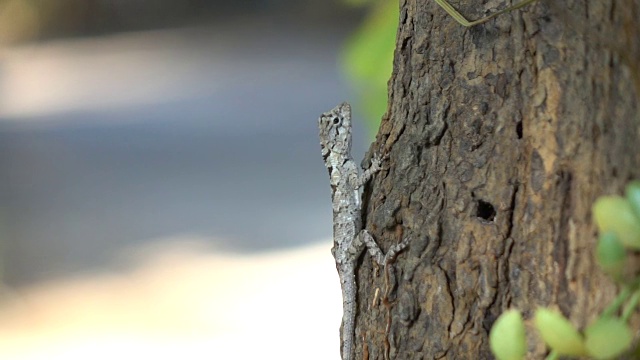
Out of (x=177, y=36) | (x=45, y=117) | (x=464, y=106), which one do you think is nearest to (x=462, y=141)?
(x=464, y=106)

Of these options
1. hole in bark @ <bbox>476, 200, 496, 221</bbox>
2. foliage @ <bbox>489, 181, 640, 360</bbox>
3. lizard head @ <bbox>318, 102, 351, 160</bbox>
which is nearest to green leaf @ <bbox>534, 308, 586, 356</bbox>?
foliage @ <bbox>489, 181, 640, 360</bbox>

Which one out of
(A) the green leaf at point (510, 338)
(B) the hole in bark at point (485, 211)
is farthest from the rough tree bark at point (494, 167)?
(A) the green leaf at point (510, 338)

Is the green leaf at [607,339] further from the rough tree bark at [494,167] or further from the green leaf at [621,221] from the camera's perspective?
the rough tree bark at [494,167]

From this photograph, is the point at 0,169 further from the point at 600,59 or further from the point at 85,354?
the point at 600,59

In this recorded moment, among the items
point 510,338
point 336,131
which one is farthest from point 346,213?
point 510,338

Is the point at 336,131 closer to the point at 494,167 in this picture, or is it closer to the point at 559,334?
the point at 494,167

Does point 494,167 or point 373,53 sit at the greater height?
point 373,53

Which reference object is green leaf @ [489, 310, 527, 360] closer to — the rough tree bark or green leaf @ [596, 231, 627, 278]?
green leaf @ [596, 231, 627, 278]
